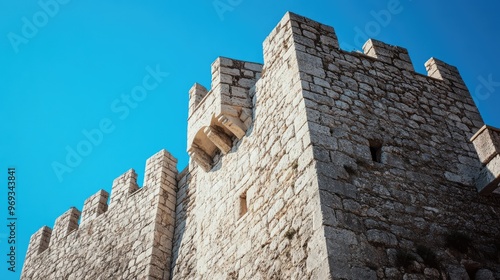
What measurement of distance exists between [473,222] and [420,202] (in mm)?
667

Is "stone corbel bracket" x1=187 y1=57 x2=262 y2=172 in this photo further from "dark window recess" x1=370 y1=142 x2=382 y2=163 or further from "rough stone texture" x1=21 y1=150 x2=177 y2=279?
"dark window recess" x1=370 y1=142 x2=382 y2=163

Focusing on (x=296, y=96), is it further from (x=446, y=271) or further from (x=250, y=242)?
(x=446, y=271)

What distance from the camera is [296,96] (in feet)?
20.5

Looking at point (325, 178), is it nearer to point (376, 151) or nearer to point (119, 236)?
point (376, 151)

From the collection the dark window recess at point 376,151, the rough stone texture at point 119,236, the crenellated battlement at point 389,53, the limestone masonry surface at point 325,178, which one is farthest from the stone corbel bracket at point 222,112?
the dark window recess at point 376,151

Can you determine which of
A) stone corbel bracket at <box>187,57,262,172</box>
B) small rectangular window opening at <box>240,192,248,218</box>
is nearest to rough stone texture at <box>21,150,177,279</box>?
stone corbel bracket at <box>187,57,262,172</box>

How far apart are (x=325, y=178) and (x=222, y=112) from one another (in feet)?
8.08

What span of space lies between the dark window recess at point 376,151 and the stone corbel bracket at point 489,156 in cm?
109

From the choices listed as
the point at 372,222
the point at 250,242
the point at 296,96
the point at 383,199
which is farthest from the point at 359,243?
the point at 296,96

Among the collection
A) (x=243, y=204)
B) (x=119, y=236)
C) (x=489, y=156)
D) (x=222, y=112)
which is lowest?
(x=489, y=156)

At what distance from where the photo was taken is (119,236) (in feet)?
30.8

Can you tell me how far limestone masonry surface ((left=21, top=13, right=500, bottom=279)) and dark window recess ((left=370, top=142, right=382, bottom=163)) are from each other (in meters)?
0.02

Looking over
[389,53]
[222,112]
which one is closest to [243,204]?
[222,112]

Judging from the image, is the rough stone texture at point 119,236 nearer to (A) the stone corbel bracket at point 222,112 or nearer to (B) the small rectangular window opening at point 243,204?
(A) the stone corbel bracket at point 222,112
